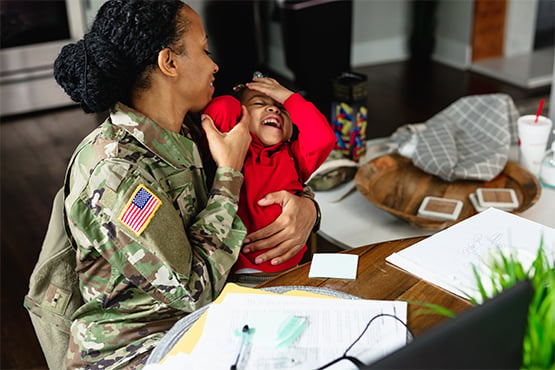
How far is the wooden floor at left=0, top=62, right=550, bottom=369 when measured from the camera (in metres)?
2.38

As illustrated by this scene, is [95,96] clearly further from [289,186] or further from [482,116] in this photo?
[482,116]

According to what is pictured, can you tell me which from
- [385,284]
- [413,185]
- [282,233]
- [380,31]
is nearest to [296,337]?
[385,284]

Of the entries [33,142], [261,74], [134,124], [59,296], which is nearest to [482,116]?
[261,74]

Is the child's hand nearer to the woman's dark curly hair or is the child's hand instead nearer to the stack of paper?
the woman's dark curly hair

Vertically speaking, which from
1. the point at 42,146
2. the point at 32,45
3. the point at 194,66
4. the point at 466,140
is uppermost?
the point at 194,66

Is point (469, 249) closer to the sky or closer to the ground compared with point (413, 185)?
closer to the sky

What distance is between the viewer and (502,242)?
117 centimetres

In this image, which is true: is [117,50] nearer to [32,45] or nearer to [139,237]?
[139,237]

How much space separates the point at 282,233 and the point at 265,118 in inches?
11.0

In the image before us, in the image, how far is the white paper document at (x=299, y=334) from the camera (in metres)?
0.93

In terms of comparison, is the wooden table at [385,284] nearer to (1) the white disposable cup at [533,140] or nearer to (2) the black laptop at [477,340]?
(2) the black laptop at [477,340]

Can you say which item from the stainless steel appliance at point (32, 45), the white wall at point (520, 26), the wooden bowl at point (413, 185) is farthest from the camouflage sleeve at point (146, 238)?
the white wall at point (520, 26)

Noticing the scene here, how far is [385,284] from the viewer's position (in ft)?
3.69

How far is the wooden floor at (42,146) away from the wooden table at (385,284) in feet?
4.03
